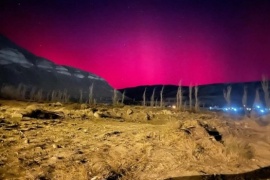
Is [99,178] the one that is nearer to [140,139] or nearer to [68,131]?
[140,139]

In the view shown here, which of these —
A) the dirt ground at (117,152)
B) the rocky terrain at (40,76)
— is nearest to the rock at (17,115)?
the dirt ground at (117,152)

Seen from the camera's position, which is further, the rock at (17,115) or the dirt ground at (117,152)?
the rock at (17,115)

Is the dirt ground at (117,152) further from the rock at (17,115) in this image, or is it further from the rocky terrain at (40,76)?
the rocky terrain at (40,76)

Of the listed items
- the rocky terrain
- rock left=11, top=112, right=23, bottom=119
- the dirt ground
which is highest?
the rocky terrain

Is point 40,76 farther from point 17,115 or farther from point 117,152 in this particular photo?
point 117,152

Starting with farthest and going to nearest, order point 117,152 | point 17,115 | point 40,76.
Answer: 1. point 40,76
2. point 17,115
3. point 117,152

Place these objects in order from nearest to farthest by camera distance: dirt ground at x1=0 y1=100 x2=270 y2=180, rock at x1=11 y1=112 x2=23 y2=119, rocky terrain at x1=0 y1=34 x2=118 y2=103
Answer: dirt ground at x1=0 y1=100 x2=270 y2=180
rock at x1=11 y1=112 x2=23 y2=119
rocky terrain at x1=0 y1=34 x2=118 y2=103

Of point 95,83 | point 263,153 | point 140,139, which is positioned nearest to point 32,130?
point 140,139

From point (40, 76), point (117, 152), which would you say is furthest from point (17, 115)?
point (40, 76)

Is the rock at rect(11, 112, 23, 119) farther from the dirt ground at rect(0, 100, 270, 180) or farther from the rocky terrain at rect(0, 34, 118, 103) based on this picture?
the rocky terrain at rect(0, 34, 118, 103)

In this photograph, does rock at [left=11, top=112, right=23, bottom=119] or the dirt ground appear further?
rock at [left=11, top=112, right=23, bottom=119]

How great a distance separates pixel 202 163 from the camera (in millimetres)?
14305

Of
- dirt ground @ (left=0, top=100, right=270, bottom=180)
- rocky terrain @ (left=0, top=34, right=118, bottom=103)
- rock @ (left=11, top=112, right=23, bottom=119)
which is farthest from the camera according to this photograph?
rocky terrain @ (left=0, top=34, right=118, bottom=103)

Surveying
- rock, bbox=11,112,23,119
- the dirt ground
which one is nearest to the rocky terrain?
rock, bbox=11,112,23,119
